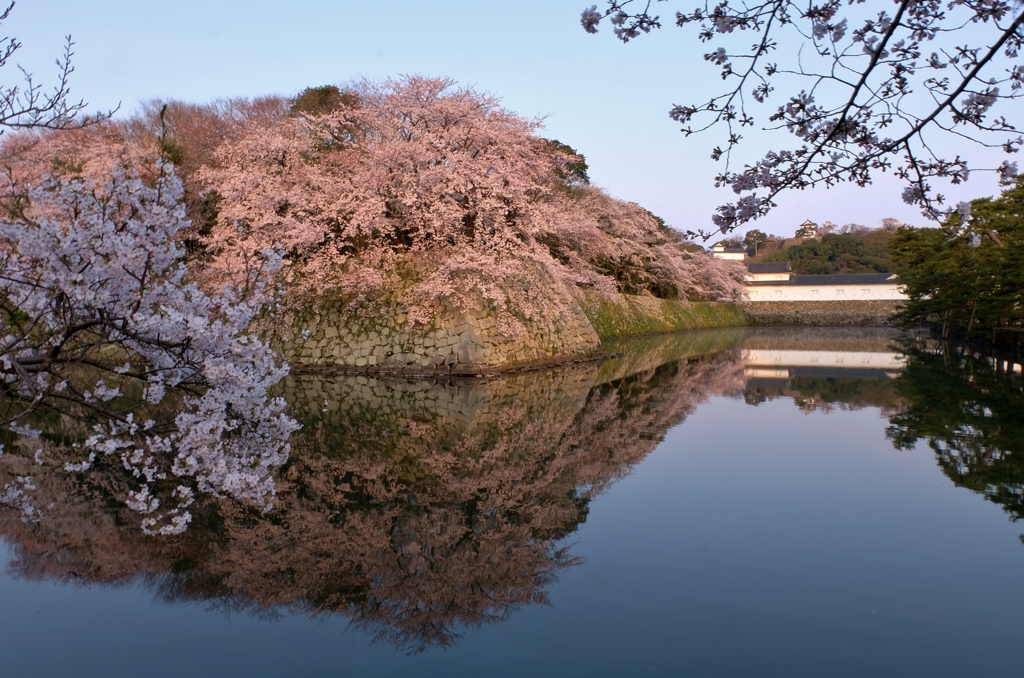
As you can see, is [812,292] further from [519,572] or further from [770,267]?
[519,572]

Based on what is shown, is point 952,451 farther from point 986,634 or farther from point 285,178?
point 285,178

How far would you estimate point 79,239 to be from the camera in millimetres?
3129

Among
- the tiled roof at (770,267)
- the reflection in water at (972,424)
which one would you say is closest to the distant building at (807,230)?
the tiled roof at (770,267)

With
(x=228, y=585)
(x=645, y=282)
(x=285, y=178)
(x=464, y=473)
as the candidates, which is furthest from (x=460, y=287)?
(x=645, y=282)

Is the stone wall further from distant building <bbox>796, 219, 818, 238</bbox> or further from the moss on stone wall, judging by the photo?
distant building <bbox>796, 219, 818, 238</bbox>

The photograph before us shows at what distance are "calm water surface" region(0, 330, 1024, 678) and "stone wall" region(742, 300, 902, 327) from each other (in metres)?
46.4

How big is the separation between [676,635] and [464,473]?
3.67 meters

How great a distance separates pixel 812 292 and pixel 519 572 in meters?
56.8

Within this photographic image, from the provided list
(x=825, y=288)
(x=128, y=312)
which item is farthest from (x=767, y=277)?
(x=128, y=312)

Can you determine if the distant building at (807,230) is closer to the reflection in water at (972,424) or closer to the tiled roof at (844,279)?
the tiled roof at (844,279)

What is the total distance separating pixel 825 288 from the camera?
5638 cm

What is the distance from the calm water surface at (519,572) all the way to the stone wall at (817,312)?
152 ft

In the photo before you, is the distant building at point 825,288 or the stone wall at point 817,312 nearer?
the stone wall at point 817,312

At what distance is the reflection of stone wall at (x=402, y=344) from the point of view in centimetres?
1596
